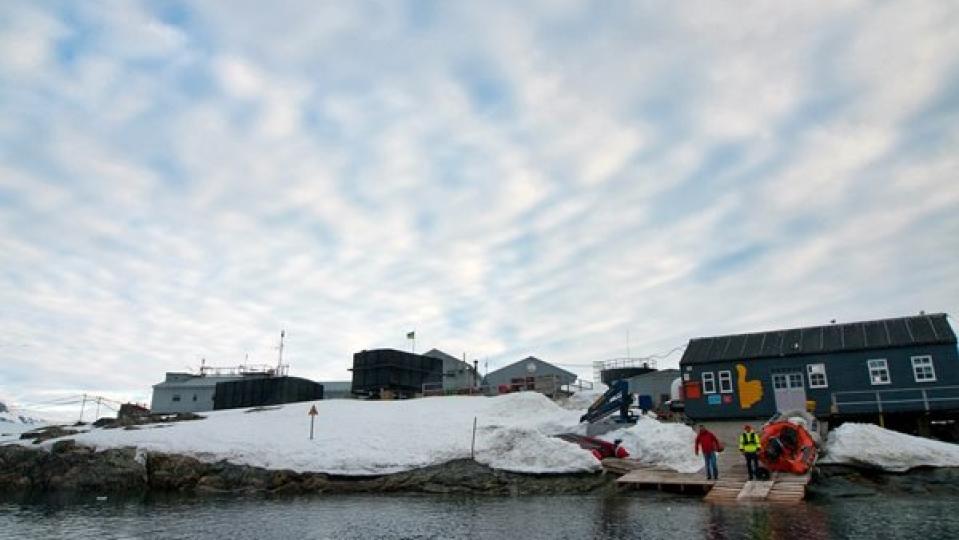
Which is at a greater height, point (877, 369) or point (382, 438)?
point (877, 369)

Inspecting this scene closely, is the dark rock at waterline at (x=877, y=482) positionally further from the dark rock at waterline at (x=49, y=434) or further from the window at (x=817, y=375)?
the dark rock at waterline at (x=49, y=434)

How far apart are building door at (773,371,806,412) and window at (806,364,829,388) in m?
0.53

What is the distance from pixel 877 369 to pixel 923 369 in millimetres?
2203

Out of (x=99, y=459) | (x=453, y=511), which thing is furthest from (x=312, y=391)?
(x=453, y=511)

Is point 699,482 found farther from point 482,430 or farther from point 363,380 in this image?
point 363,380

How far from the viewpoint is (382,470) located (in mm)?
28812

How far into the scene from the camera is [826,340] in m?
38.4

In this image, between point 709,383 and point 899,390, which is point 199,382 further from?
point 899,390

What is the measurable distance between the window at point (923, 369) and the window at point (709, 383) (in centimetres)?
1109

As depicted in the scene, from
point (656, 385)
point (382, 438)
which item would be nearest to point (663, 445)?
point (382, 438)

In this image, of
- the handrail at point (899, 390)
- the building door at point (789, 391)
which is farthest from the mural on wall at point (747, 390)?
the handrail at point (899, 390)

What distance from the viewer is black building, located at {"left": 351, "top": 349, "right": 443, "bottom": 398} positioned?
189ft

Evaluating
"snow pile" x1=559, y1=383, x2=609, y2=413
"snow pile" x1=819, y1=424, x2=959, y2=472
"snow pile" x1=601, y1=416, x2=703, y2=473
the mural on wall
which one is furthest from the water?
"snow pile" x1=559, y1=383, x2=609, y2=413

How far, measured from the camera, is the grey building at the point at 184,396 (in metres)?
68.2
